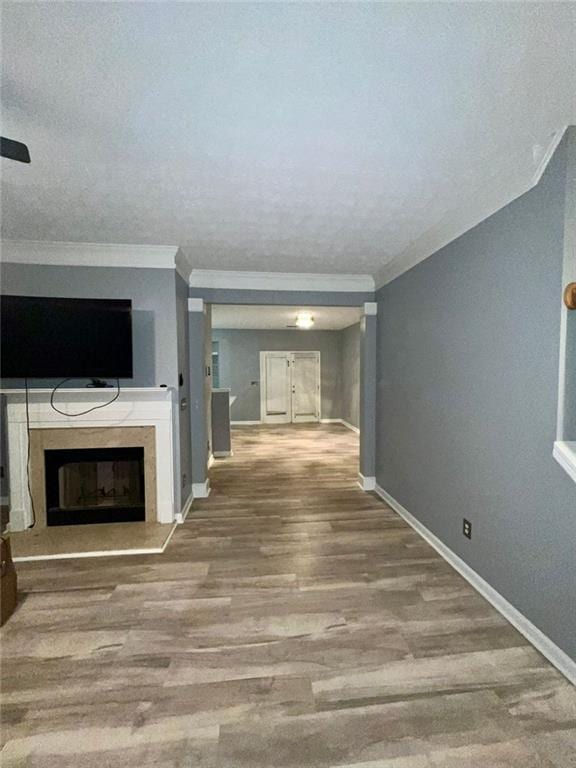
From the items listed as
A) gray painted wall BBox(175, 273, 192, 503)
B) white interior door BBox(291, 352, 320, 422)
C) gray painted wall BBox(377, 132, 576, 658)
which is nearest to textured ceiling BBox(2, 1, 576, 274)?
gray painted wall BBox(377, 132, 576, 658)

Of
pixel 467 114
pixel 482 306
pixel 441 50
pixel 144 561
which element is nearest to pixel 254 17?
pixel 441 50

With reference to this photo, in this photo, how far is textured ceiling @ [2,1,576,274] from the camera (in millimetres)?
1017

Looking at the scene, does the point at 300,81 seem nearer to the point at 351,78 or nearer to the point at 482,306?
the point at 351,78

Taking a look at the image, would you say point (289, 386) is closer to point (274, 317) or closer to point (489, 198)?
point (274, 317)

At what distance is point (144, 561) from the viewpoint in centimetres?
251

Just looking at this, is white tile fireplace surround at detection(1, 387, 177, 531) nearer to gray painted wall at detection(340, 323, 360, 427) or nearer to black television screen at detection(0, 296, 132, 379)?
black television screen at detection(0, 296, 132, 379)

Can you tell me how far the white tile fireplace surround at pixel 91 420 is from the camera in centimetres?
290

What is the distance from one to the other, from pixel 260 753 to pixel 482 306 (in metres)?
2.45

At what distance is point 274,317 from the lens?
7.04m

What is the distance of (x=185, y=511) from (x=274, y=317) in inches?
182

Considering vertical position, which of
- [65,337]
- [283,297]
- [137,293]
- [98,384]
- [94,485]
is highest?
[283,297]

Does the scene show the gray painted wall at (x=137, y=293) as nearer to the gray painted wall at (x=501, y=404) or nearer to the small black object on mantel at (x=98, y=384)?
the small black object on mantel at (x=98, y=384)

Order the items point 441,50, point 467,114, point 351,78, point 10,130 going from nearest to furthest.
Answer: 1. point 441,50
2. point 351,78
3. point 467,114
4. point 10,130

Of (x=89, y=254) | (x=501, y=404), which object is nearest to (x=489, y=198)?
(x=501, y=404)
